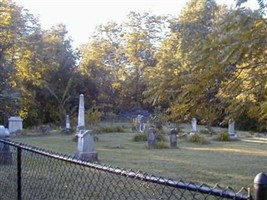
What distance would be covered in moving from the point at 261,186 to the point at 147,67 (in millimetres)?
→ 19202

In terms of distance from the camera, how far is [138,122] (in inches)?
1219

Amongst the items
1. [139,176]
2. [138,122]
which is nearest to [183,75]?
[139,176]

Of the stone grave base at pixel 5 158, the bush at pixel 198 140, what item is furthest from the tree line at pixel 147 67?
the stone grave base at pixel 5 158

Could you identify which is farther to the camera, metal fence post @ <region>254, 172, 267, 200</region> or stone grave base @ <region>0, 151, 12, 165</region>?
stone grave base @ <region>0, 151, 12, 165</region>

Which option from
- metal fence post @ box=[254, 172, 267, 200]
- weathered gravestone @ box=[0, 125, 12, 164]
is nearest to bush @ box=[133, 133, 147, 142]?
weathered gravestone @ box=[0, 125, 12, 164]

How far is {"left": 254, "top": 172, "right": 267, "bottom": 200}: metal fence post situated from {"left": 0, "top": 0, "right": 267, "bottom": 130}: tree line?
2.09 m

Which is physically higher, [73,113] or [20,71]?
[20,71]

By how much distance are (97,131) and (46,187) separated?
19.3 m

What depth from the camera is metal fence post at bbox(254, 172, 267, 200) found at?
1.77m

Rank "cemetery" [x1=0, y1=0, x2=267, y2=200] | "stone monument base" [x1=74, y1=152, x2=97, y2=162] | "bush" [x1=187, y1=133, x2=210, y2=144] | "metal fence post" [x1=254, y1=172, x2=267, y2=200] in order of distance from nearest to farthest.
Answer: "metal fence post" [x1=254, y1=172, x2=267, y2=200], "cemetery" [x1=0, y1=0, x2=267, y2=200], "stone monument base" [x1=74, y1=152, x2=97, y2=162], "bush" [x1=187, y1=133, x2=210, y2=144]

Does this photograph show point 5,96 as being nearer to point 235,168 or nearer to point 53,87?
point 235,168

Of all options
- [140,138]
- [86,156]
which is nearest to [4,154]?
[86,156]

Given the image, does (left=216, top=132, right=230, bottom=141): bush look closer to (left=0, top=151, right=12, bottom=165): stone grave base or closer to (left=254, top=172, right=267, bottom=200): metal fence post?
(left=0, top=151, right=12, bottom=165): stone grave base

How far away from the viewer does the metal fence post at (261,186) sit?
1.77 m
